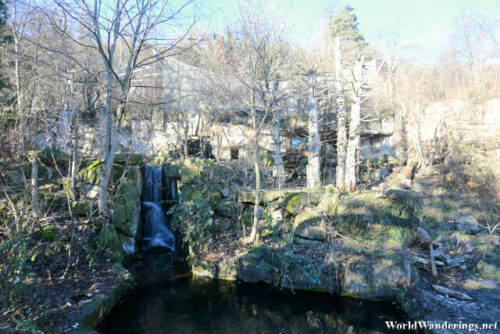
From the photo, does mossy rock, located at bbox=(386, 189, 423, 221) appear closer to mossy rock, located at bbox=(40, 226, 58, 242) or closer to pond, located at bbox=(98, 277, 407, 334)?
pond, located at bbox=(98, 277, 407, 334)

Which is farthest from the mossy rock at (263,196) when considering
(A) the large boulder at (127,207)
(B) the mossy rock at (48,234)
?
(B) the mossy rock at (48,234)

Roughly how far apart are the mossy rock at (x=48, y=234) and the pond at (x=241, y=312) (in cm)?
212

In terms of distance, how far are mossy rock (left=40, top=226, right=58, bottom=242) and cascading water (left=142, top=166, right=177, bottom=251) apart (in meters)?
3.12

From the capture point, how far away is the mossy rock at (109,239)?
698 centimetres

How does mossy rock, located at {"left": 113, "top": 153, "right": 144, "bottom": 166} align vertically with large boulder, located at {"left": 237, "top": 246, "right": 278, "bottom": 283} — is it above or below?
above

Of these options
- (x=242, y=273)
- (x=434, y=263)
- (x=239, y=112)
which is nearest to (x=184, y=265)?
(x=242, y=273)

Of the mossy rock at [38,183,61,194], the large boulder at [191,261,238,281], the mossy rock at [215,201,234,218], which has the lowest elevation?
the large boulder at [191,261,238,281]

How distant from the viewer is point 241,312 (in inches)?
236

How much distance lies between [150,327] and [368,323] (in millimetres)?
4032

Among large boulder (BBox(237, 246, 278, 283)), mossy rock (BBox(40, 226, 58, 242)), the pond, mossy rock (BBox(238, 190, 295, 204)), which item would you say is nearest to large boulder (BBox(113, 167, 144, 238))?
mossy rock (BBox(40, 226, 58, 242))

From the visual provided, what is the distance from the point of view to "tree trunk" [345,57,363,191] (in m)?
9.88

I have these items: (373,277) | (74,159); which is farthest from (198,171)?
(373,277)

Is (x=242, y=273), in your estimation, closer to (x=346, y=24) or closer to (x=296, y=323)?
(x=296, y=323)

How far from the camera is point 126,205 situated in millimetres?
8391
